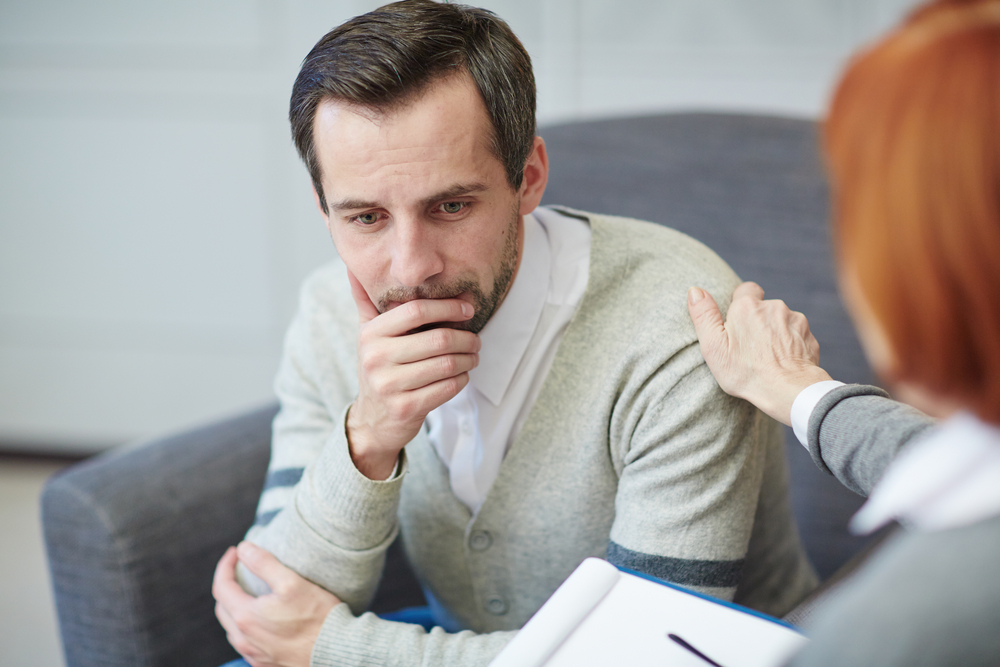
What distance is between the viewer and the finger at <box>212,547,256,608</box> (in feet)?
3.27

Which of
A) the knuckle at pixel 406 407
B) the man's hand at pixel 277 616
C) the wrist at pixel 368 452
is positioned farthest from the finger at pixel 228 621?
the knuckle at pixel 406 407

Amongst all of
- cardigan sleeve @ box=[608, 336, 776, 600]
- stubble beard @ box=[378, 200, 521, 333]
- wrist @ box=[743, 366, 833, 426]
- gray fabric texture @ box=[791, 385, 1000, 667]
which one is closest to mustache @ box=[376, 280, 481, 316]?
stubble beard @ box=[378, 200, 521, 333]


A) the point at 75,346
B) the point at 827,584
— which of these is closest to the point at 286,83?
the point at 75,346

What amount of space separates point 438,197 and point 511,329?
220 mm

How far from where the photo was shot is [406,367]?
2.92 feet

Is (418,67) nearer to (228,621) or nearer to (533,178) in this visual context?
(533,178)

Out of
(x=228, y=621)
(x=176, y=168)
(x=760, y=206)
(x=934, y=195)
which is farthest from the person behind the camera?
(x=176, y=168)

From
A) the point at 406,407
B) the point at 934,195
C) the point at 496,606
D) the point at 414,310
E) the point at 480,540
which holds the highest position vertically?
the point at 934,195

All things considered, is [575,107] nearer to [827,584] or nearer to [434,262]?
[434,262]

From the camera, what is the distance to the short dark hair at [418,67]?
0.83 metres

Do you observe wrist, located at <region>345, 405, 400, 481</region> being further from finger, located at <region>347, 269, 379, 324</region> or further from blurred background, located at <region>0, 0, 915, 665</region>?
blurred background, located at <region>0, 0, 915, 665</region>

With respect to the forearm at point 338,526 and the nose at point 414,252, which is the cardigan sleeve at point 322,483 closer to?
the forearm at point 338,526

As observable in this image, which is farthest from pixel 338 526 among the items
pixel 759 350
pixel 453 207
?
pixel 759 350

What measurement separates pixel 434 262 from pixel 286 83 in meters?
1.54
